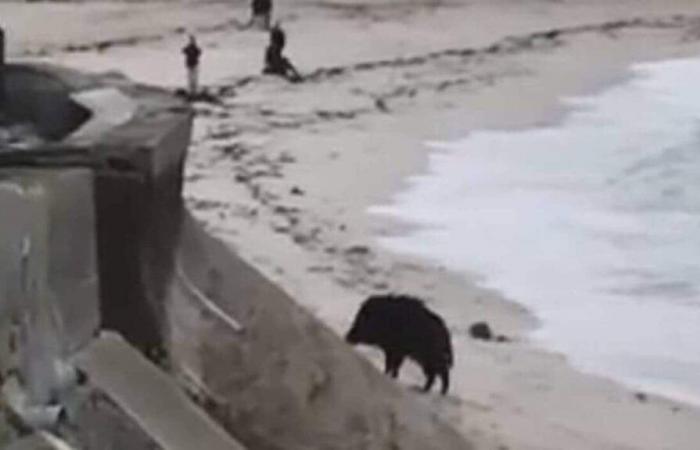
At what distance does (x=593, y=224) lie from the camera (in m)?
6.51

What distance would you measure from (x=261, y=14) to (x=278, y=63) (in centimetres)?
154

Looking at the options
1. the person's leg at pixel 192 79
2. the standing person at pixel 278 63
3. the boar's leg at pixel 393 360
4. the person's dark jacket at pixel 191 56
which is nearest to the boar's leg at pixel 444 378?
the boar's leg at pixel 393 360

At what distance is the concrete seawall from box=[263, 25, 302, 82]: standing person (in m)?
7.21

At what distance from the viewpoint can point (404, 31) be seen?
35.5ft

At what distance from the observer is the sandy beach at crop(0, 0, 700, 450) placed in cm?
418

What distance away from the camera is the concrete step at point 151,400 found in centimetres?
91

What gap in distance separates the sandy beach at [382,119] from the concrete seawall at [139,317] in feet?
5.48

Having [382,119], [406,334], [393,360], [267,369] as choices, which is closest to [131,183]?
[267,369]

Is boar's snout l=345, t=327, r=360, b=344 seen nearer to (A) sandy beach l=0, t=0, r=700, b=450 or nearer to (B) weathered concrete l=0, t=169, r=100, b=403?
(A) sandy beach l=0, t=0, r=700, b=450

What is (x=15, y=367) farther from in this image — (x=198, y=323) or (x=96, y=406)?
(x=198, y=323)

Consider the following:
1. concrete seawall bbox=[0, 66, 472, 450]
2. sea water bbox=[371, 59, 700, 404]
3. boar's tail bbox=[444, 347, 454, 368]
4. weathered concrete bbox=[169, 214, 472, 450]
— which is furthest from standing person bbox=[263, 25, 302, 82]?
weathered concrete bbox=[169, 214, 472, 450]

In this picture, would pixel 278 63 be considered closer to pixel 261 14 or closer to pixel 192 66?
pixel 192 66

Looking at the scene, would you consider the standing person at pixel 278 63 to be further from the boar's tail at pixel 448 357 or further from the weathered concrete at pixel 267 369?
the weathered concrete at pixel 267 369

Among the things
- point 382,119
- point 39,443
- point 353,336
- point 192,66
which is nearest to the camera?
point 39,443
